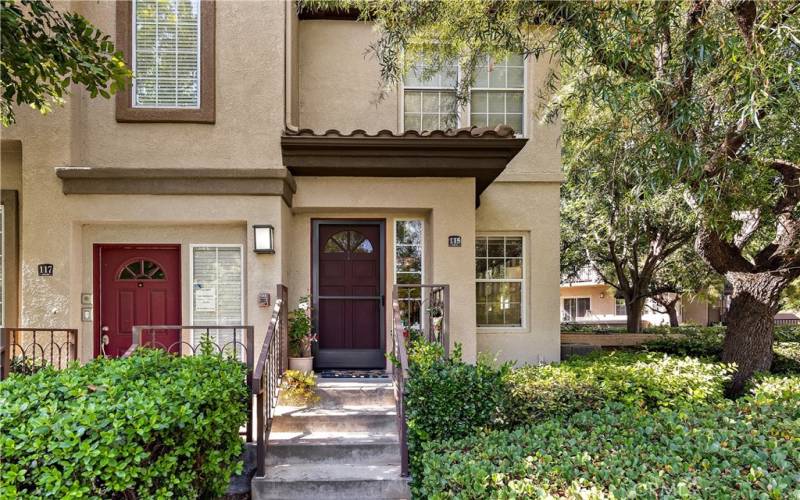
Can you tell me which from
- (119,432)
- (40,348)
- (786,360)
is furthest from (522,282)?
(40,348)

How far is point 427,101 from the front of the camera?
26.9 feet

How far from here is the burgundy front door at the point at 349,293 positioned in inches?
285

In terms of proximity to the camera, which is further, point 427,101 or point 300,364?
point 427,101

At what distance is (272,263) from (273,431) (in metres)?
1.90

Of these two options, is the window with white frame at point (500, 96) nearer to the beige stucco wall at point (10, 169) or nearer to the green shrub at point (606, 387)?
the green shrub at point (606, 387)

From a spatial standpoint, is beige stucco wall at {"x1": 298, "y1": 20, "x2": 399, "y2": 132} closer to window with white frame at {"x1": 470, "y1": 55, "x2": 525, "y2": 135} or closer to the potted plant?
window with white frame at {"x1": 470, "y1": 55, "x2": 525, "y2": 135}

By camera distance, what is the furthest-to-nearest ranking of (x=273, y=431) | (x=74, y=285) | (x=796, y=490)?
1. (x=74, y=285)
2. (x=273, y=431)
3. (x=796, y=490)

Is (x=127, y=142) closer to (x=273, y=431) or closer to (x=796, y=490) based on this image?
(x=273, y=431)

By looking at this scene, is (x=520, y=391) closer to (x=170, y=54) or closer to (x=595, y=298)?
(x=170, y=54)

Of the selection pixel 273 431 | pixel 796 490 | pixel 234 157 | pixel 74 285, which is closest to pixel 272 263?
pixel 234 157

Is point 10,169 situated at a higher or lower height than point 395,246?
higher

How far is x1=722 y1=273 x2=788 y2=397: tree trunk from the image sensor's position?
7703mm

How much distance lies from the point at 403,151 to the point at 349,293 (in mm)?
2225

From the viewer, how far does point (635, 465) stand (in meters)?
3.09
